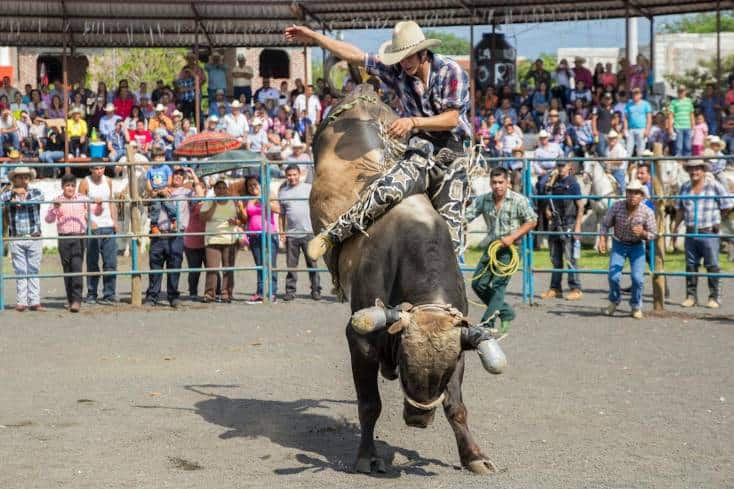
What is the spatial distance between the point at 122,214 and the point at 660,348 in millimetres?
10015

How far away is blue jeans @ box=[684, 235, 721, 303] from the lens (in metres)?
13.8

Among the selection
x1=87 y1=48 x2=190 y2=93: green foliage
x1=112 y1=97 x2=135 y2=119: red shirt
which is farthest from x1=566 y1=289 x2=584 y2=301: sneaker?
x1=87 y1=48 x2=190 y2=93: green foliage

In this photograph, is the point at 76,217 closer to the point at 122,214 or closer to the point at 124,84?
the point at 122,214

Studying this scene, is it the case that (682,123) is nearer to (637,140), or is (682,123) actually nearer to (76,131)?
(637,140)

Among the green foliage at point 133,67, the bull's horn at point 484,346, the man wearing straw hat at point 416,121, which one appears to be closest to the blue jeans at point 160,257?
the man wearing straw hat at point 416,121

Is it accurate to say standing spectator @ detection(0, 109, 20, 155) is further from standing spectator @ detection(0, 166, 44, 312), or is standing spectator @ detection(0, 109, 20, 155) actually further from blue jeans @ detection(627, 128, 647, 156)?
blue jeans @ detection(627, 128, 647, 156)

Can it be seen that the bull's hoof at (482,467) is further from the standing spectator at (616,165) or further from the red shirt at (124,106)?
the red shirt at (124,106)

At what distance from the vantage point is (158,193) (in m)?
15.4

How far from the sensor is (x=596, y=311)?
14.0m

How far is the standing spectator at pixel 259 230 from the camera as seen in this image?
15109 mm

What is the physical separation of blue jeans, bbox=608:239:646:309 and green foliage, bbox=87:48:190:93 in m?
40.5

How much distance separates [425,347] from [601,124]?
1716 cm

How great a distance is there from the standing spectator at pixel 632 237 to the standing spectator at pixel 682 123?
8764mm

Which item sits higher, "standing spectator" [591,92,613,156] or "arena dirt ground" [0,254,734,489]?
"standing spectator" [591,92,613,156]
